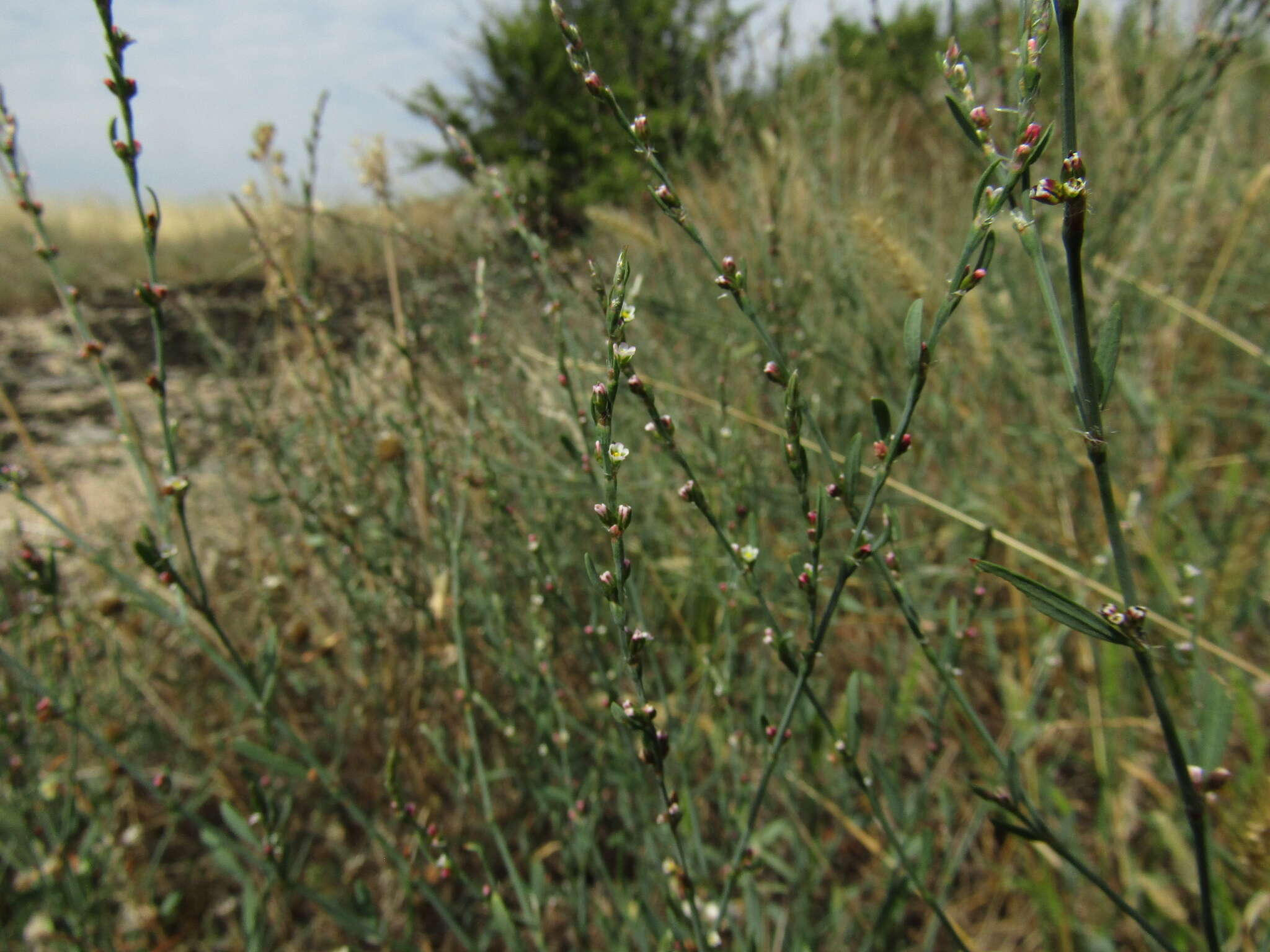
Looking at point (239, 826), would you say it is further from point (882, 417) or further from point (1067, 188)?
point (1067, 188)

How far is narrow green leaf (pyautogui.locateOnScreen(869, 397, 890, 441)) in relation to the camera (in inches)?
20.9

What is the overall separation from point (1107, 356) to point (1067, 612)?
0.53 feet

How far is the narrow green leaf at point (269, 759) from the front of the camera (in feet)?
2.53

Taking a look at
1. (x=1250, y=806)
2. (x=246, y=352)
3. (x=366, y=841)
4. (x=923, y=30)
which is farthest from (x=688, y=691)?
(x=923, y=30)

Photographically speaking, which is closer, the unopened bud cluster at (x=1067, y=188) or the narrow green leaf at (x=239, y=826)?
the unopened bud cluster at (x=1067, y=188)

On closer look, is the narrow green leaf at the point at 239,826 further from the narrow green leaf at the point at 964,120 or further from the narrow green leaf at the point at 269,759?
the narrow green leaf at the point at 964,120

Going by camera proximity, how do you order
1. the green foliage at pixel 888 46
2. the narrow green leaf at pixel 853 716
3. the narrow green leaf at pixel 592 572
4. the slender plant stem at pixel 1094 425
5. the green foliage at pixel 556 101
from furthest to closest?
1. the green foliage at pixel 556 101
2. the green foliage at pixel 888 46
3. the narrow green leaf at pixel 853 716
4. the narrow green leaf at pixel 592 572
5. the slender plant stem at pixel 1094 425

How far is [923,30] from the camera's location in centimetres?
755

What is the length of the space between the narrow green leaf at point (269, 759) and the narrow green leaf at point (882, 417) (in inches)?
26.4

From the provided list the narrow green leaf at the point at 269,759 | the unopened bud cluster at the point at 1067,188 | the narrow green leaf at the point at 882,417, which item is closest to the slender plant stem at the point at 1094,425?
the unopened bud cluster at the point at 1067,188

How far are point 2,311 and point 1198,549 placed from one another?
27.7ft

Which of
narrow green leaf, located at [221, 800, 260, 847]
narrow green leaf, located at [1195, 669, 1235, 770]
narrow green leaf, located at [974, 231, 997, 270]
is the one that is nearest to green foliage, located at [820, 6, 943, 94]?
narrow green leaf, located at [974, 231, 997, 270]

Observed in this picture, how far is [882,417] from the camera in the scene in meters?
0.55

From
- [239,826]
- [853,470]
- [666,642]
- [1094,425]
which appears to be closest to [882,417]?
[853,470]
